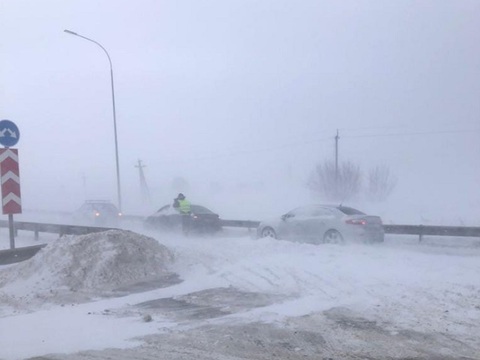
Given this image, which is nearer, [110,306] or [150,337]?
[150,337]

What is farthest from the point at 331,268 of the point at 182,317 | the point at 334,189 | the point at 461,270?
the point at 334,189

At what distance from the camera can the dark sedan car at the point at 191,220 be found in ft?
89.4

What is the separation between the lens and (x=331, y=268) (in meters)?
13.1

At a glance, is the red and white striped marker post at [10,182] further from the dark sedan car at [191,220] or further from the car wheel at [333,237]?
the dark sedan car at [191,220]

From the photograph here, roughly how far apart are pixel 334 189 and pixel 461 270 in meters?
45.3

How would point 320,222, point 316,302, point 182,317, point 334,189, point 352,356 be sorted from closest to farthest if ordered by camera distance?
point 352,356 < point 182,317 < point 316,302 < point 320,222 < point 334,189

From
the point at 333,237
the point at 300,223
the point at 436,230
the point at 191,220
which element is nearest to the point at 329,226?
the point at 333,237

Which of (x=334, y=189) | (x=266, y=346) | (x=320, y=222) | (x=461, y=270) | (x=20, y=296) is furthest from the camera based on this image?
(x=334, y=189)

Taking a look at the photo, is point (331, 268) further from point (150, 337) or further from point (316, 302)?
point (150, 337)

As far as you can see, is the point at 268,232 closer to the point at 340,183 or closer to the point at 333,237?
the point at 333,237

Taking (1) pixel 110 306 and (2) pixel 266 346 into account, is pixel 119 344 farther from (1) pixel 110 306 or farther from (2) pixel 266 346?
(1) pixel 110 306

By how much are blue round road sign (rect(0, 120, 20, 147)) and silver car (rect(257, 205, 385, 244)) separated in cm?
1015

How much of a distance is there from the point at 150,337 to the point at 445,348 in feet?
12.1

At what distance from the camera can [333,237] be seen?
67.3 feet
